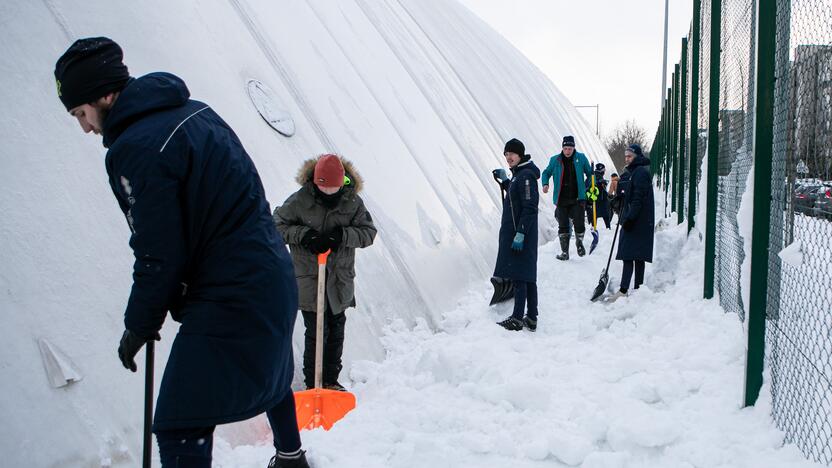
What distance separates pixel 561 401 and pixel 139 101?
261 cm

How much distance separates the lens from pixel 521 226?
540cm

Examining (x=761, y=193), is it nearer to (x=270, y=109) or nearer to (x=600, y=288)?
(x=270, y=109)

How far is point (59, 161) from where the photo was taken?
2.93 meters

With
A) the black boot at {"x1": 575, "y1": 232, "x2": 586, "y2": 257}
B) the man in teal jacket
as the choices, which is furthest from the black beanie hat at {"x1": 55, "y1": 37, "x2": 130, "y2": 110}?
the black boot at {"x1": 575, "y1": 232, "x2": 586, "y2": 257}

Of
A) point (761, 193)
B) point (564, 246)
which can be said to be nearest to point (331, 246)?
point (761, 193)

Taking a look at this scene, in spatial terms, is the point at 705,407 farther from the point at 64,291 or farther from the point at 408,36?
the point at 408,36

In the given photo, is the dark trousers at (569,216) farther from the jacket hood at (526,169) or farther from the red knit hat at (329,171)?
the red knit hat at (329,171)

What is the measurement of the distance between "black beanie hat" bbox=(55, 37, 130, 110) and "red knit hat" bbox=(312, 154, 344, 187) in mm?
1661

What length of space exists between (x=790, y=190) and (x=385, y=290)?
288 cm

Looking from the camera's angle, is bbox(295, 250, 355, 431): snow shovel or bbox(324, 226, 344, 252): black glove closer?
bbox(295, 250, 355, 431): snow shovel

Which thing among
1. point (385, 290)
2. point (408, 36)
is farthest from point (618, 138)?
point (385, 290)

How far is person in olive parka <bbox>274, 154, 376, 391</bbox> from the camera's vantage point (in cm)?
374

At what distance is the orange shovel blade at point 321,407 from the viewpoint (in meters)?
3.31

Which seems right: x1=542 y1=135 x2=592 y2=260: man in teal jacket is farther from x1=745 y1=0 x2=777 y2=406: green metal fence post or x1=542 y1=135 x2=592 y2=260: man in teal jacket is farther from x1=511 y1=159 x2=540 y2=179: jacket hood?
x1=745 y1=0 x2=777 y2=406: green metal fence post
